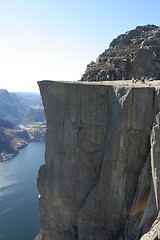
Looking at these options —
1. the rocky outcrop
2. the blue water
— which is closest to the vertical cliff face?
the rocky outcrop

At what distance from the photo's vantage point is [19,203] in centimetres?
7744

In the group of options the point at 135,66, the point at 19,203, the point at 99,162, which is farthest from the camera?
the point at 19,203

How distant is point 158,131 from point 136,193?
5102 millimetres

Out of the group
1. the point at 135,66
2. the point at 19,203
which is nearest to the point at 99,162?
the point at 135,66

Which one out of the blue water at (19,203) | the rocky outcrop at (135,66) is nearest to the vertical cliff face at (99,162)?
the rocky outcrop at (135,66)

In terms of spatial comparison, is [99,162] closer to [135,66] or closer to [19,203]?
[135,66]

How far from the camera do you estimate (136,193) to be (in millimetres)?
16609

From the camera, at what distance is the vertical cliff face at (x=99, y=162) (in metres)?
15.7

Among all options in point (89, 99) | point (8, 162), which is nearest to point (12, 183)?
point (8, 162)

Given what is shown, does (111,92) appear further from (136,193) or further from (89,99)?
(136,193)

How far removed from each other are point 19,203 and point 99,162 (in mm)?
64509

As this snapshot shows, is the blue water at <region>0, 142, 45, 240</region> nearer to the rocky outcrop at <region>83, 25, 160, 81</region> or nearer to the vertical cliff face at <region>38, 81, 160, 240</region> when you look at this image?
the vertical cliff face at <region>38, 81, 160, 240</region>

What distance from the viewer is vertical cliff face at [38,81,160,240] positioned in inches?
620

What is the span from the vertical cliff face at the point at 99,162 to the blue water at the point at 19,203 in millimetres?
41563
